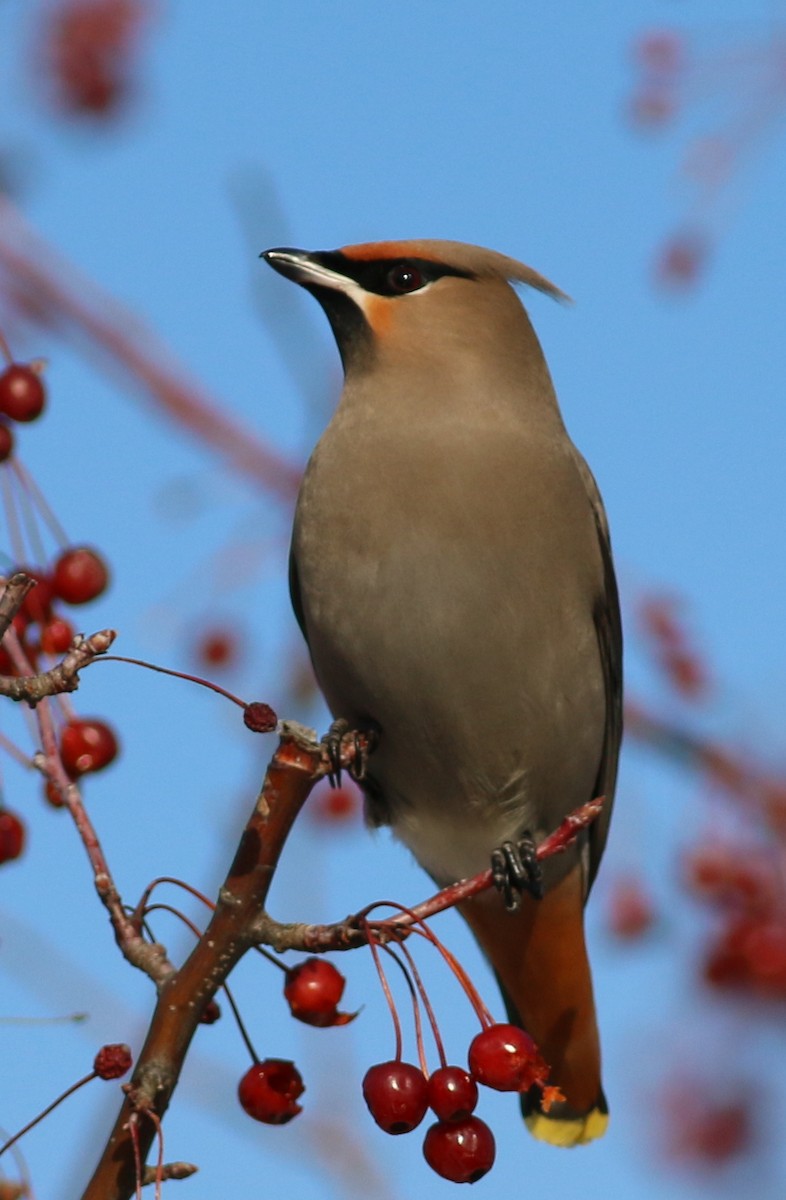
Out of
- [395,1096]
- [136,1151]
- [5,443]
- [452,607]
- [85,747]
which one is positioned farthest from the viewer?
[452,607]

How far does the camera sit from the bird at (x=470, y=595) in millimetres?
3652

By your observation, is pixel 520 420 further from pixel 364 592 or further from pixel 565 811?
pixel 565 811

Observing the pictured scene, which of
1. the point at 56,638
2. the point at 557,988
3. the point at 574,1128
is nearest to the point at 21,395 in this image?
the point at 56,638

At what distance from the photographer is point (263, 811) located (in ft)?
7.97

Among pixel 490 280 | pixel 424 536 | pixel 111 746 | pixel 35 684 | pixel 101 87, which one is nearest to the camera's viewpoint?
pixel 35 684

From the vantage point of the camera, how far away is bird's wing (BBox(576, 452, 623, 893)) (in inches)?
162

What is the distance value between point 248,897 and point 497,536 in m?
1.48

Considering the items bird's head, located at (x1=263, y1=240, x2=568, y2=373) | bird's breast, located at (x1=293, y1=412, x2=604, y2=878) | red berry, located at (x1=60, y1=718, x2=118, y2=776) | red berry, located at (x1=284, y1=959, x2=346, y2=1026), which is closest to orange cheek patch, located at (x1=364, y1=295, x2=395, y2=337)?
bird's head, located at (x1=263, y1=240, x2=568, y2=373)

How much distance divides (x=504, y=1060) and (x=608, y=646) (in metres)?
1.84

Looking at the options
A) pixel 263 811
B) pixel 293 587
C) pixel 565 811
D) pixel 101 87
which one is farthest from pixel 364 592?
pixel 101 87

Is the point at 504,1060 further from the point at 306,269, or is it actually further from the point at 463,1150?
the point at 306,269

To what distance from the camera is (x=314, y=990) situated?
8.57 ft

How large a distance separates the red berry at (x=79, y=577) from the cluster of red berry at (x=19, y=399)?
21cm

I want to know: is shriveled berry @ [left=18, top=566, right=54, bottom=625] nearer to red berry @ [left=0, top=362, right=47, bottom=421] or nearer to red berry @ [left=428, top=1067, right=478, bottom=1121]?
red berry @ [left=0, top=362, right=47, bottom=421]
